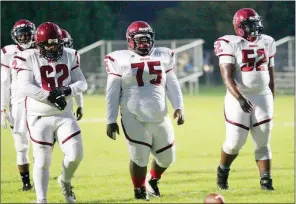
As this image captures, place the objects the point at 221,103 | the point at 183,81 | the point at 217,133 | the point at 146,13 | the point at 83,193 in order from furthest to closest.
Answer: the point at 146,13
the point at 183,81
the point at 221,103
the point at 217,133
the point at 83,193

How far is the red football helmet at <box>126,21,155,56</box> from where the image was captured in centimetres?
896

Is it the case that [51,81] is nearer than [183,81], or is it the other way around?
[51,81]

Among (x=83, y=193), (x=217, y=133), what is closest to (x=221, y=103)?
(x=217, y=133)

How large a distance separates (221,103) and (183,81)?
248 inches

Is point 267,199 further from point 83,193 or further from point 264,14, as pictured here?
point 264,14

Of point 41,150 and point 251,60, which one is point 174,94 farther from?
point 41,150

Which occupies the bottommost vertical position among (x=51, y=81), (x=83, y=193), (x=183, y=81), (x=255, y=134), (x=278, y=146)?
(x=183, y=81)

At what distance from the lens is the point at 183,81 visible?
33.4 metres

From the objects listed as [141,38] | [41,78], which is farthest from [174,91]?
[41,78]

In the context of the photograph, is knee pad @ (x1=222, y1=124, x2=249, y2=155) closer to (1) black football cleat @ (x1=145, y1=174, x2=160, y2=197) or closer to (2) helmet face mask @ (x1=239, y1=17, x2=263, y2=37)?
(1) black football cleat @ (x1=145, y1=174, x2=160, y2=197)

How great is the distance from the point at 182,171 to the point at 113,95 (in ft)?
11.1

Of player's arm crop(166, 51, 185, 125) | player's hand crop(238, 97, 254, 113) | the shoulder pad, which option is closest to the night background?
the shoulder pad

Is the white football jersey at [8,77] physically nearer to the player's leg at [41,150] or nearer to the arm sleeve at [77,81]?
the arm sleeve at [77,81]

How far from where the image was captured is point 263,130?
955cm
